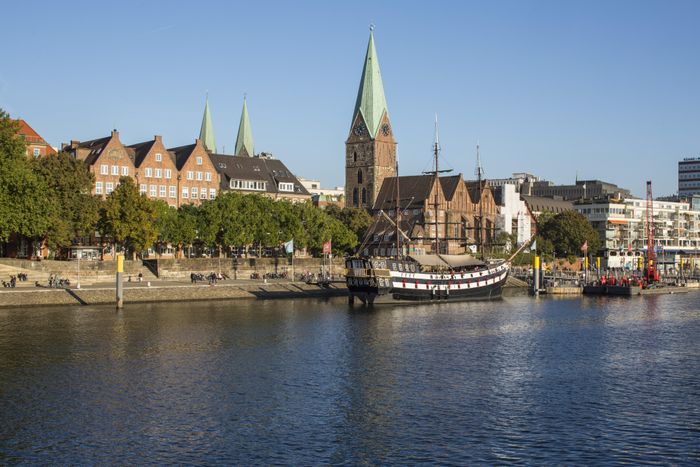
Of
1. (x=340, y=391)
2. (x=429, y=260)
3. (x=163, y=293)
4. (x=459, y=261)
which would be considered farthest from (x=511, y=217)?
(x=340, y=391)

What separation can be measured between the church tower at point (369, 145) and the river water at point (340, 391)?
375 feet

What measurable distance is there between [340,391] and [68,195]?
69.8 metres

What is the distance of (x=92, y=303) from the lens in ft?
279

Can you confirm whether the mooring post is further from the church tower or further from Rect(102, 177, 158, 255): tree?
the church tower

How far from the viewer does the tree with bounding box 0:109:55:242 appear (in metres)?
86.8

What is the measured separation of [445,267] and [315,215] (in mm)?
27441

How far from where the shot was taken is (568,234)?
17600 cm

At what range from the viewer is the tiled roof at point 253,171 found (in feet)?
495

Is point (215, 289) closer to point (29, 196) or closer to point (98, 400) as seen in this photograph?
point (29, 196)

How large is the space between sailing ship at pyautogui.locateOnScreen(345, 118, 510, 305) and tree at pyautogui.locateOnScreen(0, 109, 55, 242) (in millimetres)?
34439

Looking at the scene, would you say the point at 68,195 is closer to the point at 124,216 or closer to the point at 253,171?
the point at 124,216

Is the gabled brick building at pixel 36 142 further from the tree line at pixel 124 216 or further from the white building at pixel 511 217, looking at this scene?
the white building at pixel 511 217

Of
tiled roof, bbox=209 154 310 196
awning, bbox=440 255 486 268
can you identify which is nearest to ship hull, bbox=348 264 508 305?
awning, bbox=440 255 486 268

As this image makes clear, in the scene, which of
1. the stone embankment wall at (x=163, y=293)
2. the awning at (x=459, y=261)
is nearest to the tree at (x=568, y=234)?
the awning at (x=459, y=261)
